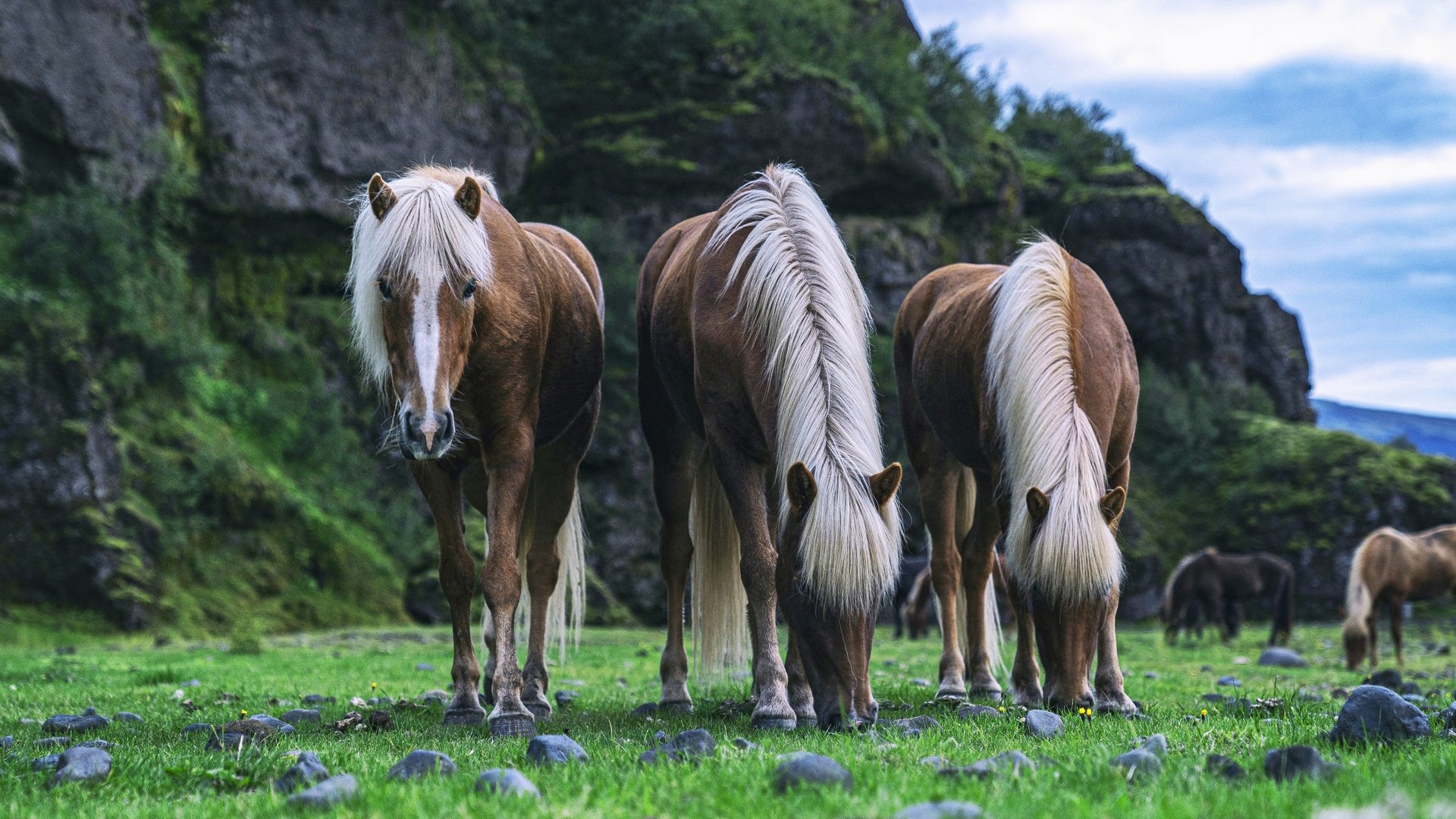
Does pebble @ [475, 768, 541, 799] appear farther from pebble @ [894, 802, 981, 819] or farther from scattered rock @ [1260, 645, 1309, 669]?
scattered rock @ [1260, 645, 1309, 669]

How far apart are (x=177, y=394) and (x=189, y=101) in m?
6.12

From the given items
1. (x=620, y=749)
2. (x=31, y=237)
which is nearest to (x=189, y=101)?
(x=31, y=237)

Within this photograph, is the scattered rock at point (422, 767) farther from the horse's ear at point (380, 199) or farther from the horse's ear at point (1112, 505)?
the horse's ear at point (1112, 505)

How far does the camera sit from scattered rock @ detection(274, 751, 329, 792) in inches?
114

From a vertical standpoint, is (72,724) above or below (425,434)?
below

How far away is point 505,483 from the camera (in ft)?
16.6

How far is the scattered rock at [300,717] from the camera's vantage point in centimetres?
491

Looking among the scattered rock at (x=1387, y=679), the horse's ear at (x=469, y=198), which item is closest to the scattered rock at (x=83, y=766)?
the horse's ear at (x=469, y=198)

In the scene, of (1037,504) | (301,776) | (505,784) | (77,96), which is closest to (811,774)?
(505,784)

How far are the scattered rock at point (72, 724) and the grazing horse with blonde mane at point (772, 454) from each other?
285cm

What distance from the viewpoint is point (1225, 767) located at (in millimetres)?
2799

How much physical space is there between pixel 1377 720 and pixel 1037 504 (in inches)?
64.4

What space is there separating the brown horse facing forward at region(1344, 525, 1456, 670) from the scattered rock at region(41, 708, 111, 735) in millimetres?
13917

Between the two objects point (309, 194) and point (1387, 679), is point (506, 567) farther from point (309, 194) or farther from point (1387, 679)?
point (309, 194)
